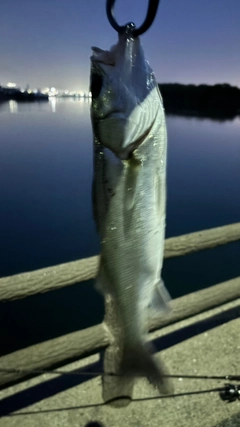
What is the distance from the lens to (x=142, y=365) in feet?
5.93

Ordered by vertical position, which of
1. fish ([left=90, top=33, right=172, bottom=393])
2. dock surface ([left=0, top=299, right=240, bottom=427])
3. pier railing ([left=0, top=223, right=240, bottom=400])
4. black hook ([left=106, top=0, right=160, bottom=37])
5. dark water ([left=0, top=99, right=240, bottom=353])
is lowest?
dark water ([left=0, top=99, right=240, bottom=353])

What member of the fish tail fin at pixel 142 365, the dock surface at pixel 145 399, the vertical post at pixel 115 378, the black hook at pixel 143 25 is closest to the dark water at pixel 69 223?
the dock surface at pixel 145 399

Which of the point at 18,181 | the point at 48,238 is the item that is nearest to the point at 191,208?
the point at 48,238

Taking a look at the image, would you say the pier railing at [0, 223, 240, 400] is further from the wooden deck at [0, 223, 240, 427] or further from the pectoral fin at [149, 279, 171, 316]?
the pectoral fin at [149, 279, 171, 316]

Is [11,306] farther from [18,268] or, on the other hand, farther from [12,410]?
[12,410]

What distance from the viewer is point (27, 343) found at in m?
7.05

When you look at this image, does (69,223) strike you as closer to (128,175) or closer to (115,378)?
(115,378)

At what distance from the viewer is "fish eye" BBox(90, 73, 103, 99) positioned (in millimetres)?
1310

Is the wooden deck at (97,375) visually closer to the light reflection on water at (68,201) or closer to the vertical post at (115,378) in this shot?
the vertical post at (115,378)

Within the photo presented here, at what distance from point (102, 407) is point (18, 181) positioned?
18.4 metres

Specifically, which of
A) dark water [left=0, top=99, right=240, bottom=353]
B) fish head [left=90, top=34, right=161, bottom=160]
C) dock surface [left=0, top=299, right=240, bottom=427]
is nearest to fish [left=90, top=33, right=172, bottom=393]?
fish head [left=90, top=34, right=161, bottom=160]

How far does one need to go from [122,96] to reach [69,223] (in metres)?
12.9

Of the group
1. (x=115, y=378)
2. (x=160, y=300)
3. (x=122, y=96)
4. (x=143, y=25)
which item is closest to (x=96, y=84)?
(x=122, y=96)

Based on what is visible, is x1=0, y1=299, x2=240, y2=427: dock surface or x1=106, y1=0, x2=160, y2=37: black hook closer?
x1=106, y1=0, x2=160, y2=37: black hook
